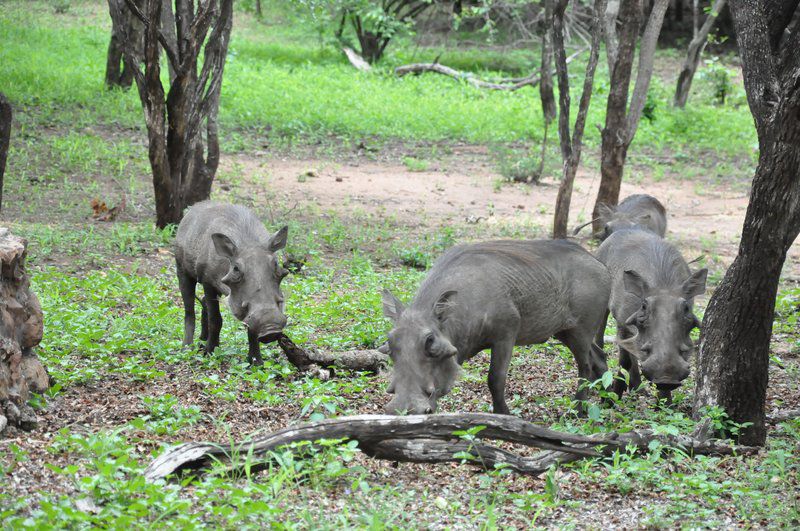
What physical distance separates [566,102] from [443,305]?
21.6ft

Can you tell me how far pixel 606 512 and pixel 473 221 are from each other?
28.6 feet

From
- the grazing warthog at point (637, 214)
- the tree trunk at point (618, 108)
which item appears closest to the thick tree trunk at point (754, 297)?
the grazing warthog at point (637, 214)

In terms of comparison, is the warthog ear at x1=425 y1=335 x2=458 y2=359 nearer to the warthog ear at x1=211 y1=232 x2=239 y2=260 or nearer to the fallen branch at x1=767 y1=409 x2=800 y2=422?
the warthog ear at x1=211 y1=232 x2=239 y2=260

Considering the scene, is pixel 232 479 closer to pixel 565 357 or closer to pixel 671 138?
pixel 565 357

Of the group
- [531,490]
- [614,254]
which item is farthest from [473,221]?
[531,490]

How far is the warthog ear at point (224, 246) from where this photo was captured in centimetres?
650

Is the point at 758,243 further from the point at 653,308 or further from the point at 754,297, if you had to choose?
the point at 653,308

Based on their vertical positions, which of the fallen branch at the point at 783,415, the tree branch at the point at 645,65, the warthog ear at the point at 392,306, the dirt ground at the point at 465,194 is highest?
the tree branch at the point at 645,65

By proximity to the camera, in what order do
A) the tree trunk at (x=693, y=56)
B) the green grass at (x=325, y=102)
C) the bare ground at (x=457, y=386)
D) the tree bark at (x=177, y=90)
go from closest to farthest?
the bare ground at (x=457, y=386)
the tree bark at (x=177, y=90)
the green grass at (x=325, y=102)
the tree trunk at (x=693, y=56)

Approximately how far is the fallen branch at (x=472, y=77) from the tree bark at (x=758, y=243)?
1639cm

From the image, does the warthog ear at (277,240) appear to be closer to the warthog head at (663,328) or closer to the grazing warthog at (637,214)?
the warthog head at (663,328)

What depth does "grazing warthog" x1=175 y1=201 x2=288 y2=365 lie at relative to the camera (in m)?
6.36

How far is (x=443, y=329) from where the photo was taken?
532 cm

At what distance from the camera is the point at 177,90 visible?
35.0 ft
